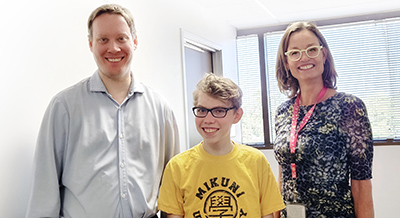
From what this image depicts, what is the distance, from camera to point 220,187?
1545 mm

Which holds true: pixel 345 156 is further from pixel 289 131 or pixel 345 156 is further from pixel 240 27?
pixel 240 27

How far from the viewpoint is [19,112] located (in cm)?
173

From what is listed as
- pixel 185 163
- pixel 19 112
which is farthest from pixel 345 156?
pixel 19 112

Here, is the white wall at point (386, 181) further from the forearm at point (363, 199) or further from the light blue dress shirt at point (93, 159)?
the light blue dress shirt at point (93, 159)

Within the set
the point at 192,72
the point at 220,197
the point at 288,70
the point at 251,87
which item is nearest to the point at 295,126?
the point at 288,70

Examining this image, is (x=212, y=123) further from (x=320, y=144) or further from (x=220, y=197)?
(x=320, y=144)

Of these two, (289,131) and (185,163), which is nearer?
(185,163)

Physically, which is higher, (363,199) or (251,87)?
(251,87)

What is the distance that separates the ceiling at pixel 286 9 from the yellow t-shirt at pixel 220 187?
257 cm

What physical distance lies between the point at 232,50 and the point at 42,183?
146 inches

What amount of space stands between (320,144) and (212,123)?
1.59 ft

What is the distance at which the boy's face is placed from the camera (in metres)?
1.59

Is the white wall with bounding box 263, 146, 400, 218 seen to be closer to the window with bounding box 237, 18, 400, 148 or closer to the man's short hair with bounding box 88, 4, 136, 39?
the window with bounding box 237, 18, 400, 148

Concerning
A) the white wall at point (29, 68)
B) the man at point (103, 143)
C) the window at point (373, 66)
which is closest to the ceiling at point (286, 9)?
the window at point (373, 66)
